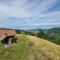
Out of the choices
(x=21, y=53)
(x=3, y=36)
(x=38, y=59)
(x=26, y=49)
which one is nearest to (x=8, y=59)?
(x=21, y=53)

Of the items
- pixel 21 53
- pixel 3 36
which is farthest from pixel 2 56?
pixel 3 36

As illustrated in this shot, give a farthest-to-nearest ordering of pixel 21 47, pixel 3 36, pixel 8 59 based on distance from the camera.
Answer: pixel 3 36
pixel 21 47
pixel 8 59

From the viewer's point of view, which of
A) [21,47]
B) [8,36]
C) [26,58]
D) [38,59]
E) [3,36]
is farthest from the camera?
[8,36]

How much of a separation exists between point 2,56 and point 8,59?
53cm

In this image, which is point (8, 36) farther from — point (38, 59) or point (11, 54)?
point (11, 54)

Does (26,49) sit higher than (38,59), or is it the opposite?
(26,49)

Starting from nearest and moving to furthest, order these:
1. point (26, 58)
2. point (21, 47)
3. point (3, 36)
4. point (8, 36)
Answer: point (26, 58) → point (21, 47) → point (3, 36) → point (8, 36)

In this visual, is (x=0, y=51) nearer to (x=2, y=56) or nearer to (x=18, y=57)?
(x=2, y=56)

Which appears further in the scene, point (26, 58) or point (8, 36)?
point (8, 36)

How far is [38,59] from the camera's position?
1938 centimetres

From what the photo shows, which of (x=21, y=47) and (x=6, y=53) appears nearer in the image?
(x=6, y=53)

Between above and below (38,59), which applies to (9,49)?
above

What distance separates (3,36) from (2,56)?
25233mm

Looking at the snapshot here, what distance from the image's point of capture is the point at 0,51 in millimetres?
14484
